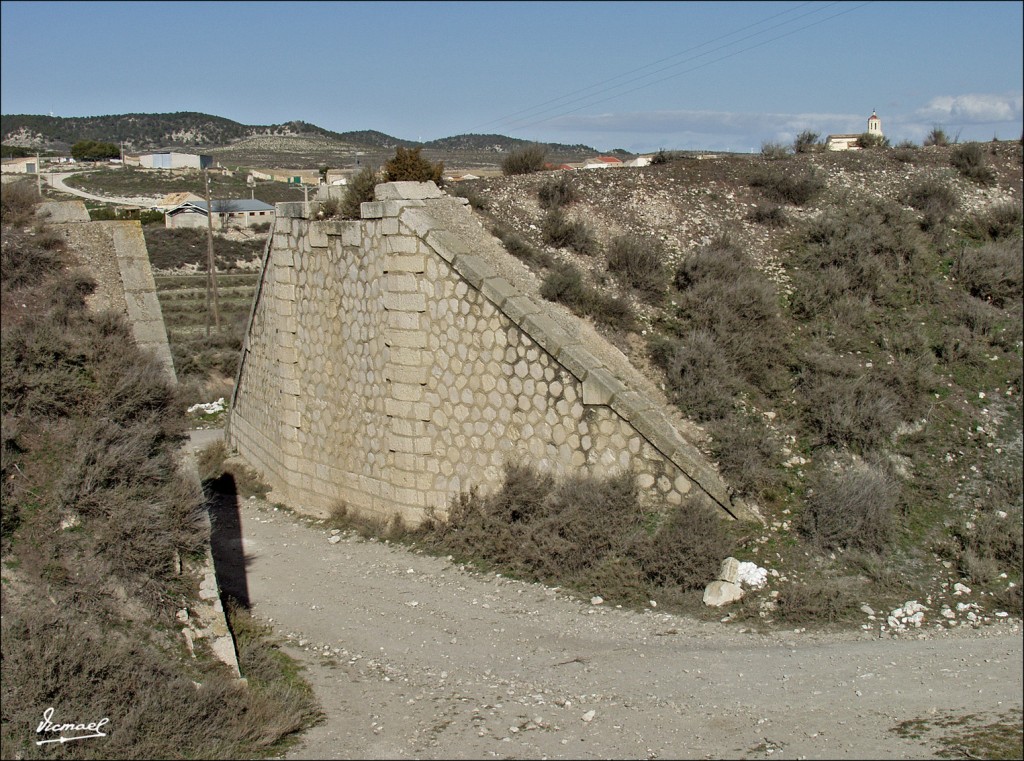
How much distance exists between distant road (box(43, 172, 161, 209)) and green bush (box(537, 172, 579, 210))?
A: 92.6ft

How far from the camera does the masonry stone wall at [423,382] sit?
9562mm

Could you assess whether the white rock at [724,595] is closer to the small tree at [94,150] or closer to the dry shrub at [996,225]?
the dry shrub at [996,225]

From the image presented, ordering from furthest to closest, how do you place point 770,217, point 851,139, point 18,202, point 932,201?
point 851,139 < point 932,201 < point 770,217 < point 18,202

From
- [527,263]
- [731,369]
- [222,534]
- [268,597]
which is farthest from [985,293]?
[222,534]

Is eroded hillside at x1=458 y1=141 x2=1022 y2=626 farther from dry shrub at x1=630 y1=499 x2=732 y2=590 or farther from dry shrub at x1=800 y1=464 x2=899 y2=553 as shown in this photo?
dry shrub at x1=630 y1=499 x2=732 y2=590

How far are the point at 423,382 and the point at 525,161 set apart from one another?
7.17 metres

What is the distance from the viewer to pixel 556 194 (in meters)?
14.2

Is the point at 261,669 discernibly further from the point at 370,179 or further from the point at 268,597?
the point at 370,179

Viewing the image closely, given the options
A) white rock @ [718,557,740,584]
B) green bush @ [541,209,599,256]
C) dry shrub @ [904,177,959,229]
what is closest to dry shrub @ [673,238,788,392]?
green bush @ [541,209,599,256]

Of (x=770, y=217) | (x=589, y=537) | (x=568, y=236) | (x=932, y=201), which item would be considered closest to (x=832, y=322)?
(x=770, y=217)

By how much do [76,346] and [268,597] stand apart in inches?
141

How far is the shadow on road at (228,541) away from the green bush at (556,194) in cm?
684

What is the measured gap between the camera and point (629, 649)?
755 centimetres

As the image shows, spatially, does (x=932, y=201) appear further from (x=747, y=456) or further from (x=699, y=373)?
(x=747, y=456)
